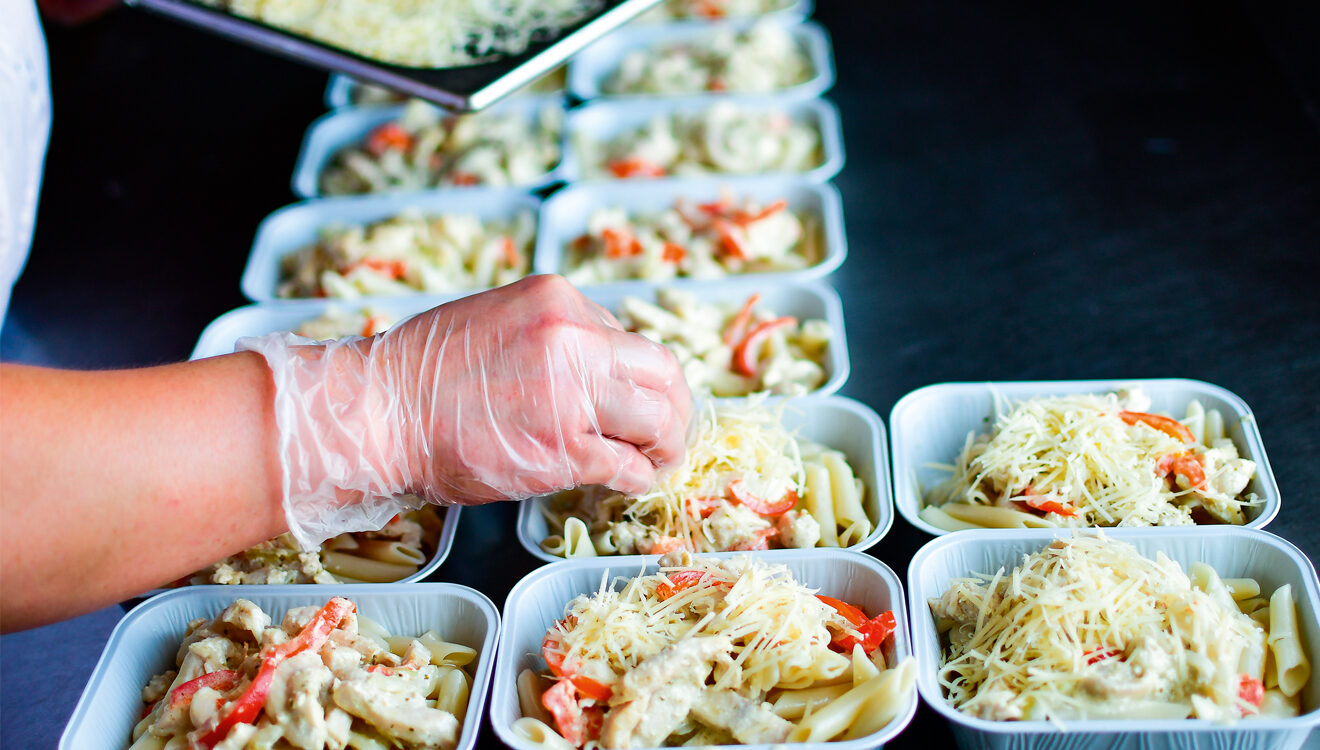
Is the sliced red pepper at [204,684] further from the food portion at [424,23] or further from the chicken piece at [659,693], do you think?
the food portion at [424,23]

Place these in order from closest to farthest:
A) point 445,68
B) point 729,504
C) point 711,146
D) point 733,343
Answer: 1. point 729,504
2. point 445,68
3. point 733,343
4. point 711,146

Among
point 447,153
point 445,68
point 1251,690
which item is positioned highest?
point 445,68

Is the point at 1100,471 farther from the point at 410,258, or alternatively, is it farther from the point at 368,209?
the point at 368,209

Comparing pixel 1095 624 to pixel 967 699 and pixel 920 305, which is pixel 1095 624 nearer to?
pixel 967 699

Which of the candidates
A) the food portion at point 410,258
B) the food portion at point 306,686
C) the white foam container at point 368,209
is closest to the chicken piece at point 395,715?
the food portion at point 306,686

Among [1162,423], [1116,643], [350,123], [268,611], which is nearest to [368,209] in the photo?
[350,123]

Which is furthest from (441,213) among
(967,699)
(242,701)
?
(967,699)
